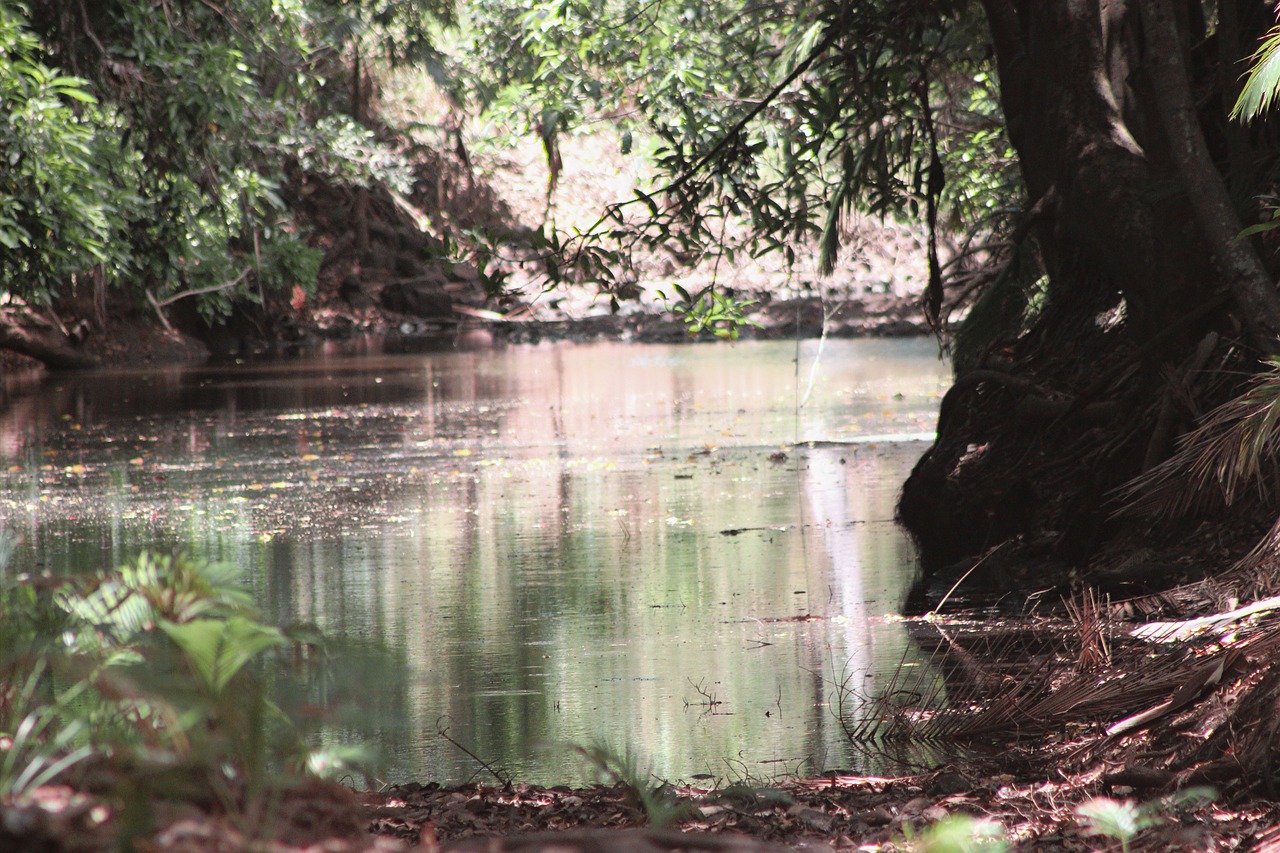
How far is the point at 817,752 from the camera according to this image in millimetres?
5137

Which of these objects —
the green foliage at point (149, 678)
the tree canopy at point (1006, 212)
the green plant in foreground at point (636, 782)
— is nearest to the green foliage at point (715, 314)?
the tree canopy at point (1006, 212)

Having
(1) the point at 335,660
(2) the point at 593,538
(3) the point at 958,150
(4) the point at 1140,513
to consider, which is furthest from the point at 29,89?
(3) the point at 958,150

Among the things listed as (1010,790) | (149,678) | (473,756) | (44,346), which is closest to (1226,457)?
(1010,790)

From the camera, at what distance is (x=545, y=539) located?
31.8 feet

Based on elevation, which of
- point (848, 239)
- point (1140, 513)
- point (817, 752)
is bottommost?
point (817, 752)

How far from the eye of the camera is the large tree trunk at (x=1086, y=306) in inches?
297

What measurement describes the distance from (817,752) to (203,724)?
3.61 meters

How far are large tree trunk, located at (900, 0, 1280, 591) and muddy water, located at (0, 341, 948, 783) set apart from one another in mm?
813

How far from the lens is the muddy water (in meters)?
5.61

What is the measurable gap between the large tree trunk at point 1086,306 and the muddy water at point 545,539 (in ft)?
2.67

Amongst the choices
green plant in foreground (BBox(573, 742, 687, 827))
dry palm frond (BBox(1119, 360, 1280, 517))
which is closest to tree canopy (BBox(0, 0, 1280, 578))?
dry palm frond (BBox(1119, 360, 1280, 517))

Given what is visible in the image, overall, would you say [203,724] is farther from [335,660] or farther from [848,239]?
[848,239]

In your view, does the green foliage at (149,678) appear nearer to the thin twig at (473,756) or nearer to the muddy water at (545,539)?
the muddy water at (545,539)

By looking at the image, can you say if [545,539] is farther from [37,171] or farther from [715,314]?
[37,171]
